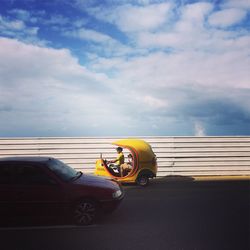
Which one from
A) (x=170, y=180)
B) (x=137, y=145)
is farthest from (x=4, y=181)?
(x=170, y=180)

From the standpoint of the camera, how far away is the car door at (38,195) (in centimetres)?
602

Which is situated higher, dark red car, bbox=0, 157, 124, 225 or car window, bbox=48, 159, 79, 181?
car window, bbox=48, 159, 79, 181

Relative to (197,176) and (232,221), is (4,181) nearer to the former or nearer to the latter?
(232,221)

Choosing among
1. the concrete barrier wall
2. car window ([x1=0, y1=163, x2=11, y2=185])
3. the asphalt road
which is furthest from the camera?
the concrete barrier wall

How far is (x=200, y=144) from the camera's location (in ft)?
42.5

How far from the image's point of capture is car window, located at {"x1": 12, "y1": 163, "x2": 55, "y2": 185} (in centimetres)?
616

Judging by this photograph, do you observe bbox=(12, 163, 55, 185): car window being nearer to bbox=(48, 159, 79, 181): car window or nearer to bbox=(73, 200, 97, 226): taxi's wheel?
bbox=(48, 159, 79, 181): car window

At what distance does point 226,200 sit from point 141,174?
3.16 metres

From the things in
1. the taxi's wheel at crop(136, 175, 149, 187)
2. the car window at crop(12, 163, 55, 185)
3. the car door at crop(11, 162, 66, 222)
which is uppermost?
the car window at crop(12, 163, 55, 185)

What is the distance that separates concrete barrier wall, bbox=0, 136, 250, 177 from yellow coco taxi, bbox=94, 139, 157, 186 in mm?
2304

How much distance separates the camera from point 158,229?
5840mm

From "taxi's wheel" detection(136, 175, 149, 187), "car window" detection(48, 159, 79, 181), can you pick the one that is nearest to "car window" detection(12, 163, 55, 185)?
"car window" detection(48, 159, 79, 181)

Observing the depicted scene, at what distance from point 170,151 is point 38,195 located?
25.7ft

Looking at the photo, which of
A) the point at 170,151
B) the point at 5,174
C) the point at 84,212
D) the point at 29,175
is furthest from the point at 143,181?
the point at 5,174
